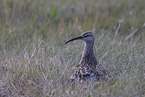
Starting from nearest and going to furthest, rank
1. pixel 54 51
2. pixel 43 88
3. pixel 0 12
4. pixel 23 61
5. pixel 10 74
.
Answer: pixel 43 88 < pixel 10 74 < pixel 23 61 < pixel 54 51 < pixel 0 12

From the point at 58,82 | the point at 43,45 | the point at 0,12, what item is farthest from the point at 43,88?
the point at 0,12

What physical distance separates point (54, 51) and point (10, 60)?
835mm

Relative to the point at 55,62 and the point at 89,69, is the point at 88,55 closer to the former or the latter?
the point at 89,69

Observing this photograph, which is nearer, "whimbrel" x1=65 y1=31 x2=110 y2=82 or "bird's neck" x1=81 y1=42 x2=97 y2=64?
"whimbrel" x1=65 y1=31 x2=110 y2=82

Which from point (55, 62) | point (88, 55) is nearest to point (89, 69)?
point (88, 55)

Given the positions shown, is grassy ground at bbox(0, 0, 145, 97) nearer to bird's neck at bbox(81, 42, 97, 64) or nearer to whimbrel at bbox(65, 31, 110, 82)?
whimbrel at bbox(65, 31, 110, 82)

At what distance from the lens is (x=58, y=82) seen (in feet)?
11.4

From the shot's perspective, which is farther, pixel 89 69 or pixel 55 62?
pixel 55 62

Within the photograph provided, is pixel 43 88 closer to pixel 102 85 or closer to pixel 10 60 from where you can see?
pixel 102 85

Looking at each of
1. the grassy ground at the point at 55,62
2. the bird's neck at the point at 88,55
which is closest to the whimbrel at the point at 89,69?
the bird's neck at the point at 88,55

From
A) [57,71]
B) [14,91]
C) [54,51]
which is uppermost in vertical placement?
[54,51]

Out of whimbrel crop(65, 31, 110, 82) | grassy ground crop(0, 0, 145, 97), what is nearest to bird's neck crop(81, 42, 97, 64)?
whimbrel crop(65, 31, 110, 82)

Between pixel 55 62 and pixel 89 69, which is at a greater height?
pixel 55 62

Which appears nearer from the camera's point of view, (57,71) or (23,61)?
(57,71)
